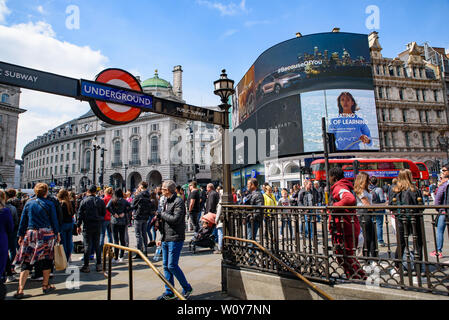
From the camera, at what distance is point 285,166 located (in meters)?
39.7

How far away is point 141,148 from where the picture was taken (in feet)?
192

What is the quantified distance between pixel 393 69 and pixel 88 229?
5025 cm

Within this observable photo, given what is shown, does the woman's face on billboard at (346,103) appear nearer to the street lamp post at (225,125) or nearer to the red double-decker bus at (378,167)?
the red double-decker bus at (378,167)

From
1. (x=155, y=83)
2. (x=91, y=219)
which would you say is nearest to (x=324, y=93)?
(x=91, y=219)

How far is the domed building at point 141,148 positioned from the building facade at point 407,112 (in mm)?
14185

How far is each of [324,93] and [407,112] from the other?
16.2 metres

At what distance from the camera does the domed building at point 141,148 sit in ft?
185

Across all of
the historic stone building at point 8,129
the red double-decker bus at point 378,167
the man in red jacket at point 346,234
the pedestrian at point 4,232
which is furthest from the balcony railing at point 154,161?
the man in red jacket at point 346,234

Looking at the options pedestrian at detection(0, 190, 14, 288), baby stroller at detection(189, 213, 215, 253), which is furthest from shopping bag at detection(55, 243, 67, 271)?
baby stroller at detection(189, 213, 215, 253)

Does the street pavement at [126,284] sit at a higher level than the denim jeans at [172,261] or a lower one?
lower

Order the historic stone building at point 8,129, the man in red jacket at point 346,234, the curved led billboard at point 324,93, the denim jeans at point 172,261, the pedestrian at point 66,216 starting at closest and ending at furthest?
the man in red jacket at point 346,234, the denim jeans at point 172,261, the pedestrian at point 66,216, the curved led billboard at point 324,93, the historic stone building at point 8,129

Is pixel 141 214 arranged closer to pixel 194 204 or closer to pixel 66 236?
pixel 66 236

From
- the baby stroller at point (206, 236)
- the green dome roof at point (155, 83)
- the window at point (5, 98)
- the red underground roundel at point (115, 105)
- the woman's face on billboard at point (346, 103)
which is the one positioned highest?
the green dome roof at point (155, 83)

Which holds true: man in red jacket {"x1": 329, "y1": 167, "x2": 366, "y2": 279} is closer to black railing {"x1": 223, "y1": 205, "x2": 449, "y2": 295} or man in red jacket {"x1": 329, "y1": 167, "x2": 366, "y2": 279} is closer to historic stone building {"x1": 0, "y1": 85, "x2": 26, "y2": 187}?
black railing {"x1": 223, "y1": 205, "x2": 449, "y2": 295}
